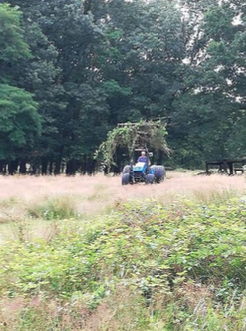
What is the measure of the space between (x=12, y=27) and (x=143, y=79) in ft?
35.3

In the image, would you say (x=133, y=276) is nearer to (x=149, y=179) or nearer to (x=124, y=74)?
(x=149, y=179)

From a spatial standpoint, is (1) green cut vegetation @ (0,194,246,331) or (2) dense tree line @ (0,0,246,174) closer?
(1) green cut vegetation @ (0,194,246,331)

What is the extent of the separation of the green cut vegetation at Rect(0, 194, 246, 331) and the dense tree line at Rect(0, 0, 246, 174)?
22.4 m

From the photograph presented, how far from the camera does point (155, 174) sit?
15688 mm

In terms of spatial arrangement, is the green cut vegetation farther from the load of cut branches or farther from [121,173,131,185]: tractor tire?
the load of cut branches

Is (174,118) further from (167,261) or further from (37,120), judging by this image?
(167,261)

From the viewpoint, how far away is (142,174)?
15086mm

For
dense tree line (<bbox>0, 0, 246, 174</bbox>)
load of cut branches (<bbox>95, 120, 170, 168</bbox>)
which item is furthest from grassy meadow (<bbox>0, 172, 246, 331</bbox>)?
dense tree line (<bbox>0, 0, 246, 174</bbox>)

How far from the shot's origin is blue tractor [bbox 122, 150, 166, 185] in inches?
566

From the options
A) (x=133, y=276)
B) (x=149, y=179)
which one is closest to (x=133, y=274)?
(x=133, y=276)

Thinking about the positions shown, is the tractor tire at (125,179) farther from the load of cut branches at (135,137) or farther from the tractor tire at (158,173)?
the load of cut branches at (135,137)

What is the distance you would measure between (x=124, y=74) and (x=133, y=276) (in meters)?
30.7

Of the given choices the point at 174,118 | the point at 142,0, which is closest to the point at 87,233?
the point at 174,118

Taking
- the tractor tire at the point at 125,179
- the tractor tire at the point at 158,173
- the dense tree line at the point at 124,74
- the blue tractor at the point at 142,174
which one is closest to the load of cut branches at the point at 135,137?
the tractor tire at the point at 158,173
